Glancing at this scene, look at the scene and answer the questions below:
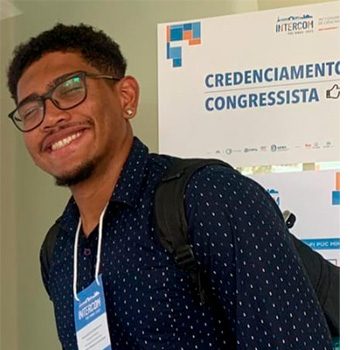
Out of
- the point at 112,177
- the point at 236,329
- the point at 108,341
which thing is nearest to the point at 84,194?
the point at 112,177

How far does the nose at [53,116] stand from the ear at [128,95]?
15 cm

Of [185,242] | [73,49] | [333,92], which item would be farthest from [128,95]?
[333,92]

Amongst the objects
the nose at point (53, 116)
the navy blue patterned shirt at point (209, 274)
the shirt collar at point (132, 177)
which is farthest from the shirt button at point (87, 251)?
the nose at point (53, 116)

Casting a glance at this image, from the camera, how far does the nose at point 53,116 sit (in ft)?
4.62

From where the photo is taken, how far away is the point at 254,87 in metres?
1.93

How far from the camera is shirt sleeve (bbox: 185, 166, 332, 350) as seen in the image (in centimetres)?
113

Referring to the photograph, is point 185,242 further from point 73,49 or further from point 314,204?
point 314,204

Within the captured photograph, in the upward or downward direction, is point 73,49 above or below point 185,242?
above

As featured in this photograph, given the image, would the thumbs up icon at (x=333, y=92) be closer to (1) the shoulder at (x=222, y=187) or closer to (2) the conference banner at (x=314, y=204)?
(2) the conference banner at (x=314, y=204)

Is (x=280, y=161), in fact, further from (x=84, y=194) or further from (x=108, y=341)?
(x=108, y=341)

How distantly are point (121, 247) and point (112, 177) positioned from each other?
7.4 inches

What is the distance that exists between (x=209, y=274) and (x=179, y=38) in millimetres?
973

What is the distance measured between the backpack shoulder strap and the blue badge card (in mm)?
178
